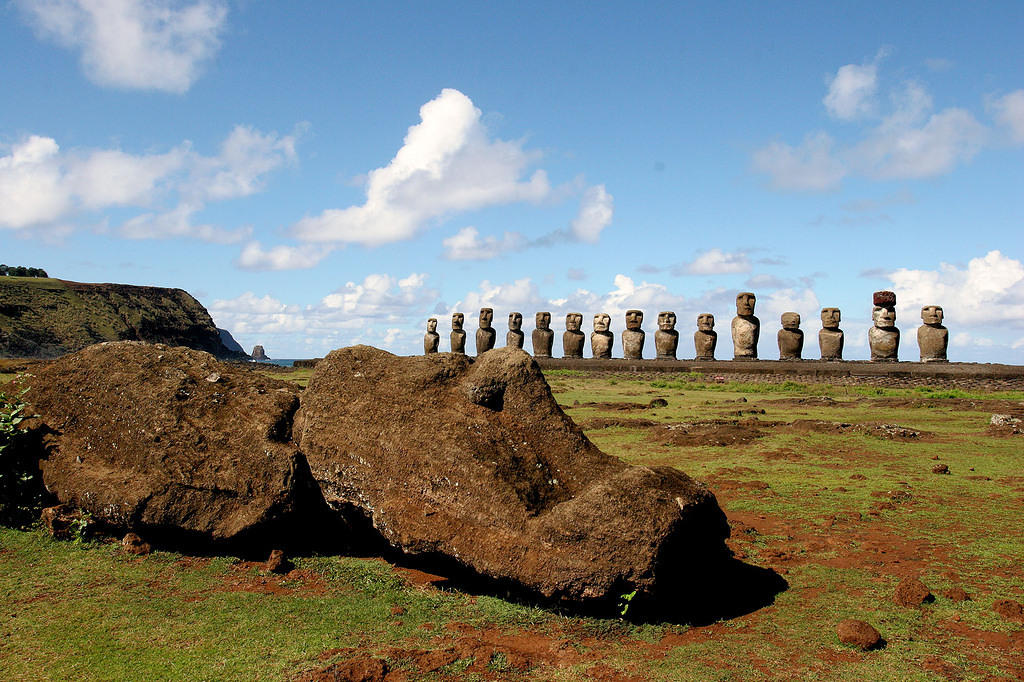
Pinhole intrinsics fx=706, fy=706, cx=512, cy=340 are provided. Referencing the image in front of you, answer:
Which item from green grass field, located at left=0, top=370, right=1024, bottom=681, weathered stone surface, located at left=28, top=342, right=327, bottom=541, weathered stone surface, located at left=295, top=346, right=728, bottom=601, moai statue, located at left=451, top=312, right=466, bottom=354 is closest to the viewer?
green grass field, located at left=0, top=370, right=1024, bottom=681

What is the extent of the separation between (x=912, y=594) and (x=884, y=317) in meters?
23.9

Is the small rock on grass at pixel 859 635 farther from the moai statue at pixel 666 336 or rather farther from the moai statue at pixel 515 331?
the moai statue at pixel 515 331

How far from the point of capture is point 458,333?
134ft

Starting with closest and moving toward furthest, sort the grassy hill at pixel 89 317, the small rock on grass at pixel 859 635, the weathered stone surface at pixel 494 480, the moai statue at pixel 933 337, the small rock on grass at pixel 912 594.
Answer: the small rock on grass at pixel 859 635
the weathered stone surface at pixel 494 480
the small rock on grass at pixel 912 594
the moai statue at pixel 933 337
the grassy hill at pixel 89 317

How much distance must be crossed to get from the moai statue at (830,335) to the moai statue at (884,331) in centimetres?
111

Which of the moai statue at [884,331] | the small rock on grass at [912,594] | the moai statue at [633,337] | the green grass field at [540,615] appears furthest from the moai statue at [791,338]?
the small rock on grass at [912,594]

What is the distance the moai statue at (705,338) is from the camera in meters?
29.4

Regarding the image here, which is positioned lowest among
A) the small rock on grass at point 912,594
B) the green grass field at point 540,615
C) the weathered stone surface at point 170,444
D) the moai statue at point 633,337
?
the green grass field at point 540,615

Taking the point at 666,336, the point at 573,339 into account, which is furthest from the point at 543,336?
the point at 666,336

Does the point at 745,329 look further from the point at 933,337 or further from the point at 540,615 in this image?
the point at 540,615

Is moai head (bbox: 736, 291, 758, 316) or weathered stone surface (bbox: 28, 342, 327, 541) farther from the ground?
moai head (bbox: 736, 291, 758, 316)

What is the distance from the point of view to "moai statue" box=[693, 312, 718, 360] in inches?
1159

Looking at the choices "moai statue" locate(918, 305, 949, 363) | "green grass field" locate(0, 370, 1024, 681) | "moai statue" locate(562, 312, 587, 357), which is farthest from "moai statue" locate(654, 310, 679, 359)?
"green grass field" locate(0, 370, 1024, 681)

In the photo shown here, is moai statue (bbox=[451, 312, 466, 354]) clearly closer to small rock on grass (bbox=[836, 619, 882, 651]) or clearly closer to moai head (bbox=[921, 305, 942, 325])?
moai head (bbox=[921, 305, 942, 325])
